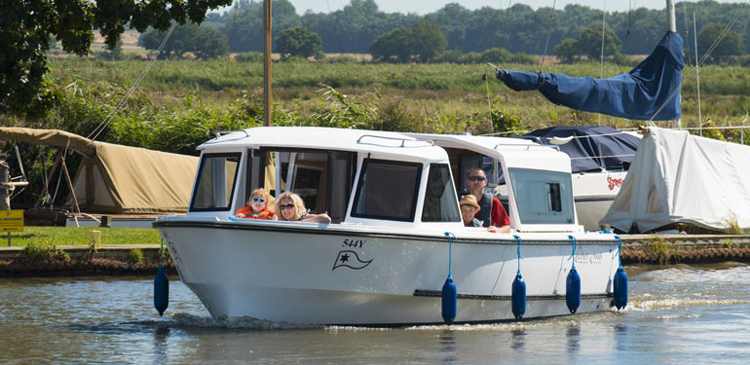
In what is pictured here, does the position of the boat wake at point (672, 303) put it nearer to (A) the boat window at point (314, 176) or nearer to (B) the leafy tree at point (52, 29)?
(A) the boat window at point (314, 176)

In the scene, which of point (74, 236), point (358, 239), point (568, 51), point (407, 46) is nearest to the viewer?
point (358, 239)

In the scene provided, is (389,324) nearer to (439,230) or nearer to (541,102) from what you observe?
(439,230)

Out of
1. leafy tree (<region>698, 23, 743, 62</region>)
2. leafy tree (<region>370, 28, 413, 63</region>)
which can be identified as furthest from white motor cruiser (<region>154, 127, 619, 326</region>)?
leafy tree (<region>370, 28, 413, 63</region>)

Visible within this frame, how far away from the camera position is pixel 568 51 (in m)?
151

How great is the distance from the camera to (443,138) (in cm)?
1739

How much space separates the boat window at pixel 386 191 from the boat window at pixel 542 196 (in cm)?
212

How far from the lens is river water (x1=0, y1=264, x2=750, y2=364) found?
1391 centimetres

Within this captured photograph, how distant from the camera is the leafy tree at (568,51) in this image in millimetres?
149625

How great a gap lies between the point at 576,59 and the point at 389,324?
450ft

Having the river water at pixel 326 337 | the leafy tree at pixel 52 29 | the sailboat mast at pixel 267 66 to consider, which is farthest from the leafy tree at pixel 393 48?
the river water at pixel 326 337

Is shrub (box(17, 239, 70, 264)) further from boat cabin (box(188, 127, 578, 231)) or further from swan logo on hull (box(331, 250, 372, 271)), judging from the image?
swan logo on hull (box(331, 250, 372, 271))

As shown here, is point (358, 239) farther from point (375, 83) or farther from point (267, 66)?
point (375, 83)

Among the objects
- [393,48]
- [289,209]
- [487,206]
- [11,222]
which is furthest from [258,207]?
[393,48]

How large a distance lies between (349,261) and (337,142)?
5.46 ft
